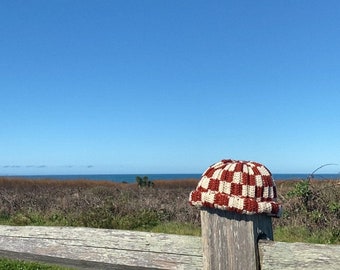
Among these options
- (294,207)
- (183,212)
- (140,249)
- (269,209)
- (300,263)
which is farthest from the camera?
(183,212)

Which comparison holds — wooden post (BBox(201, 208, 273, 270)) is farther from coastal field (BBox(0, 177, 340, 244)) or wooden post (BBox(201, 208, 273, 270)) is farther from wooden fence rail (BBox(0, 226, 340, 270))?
coastal field (BBox(0, 177, 340, 244))

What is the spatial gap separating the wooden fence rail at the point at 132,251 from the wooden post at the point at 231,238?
0.27 ft

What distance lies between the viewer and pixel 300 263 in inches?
78.7

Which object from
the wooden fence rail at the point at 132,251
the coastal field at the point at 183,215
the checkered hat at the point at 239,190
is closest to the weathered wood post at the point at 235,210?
the checkered hat at the point at 239,190

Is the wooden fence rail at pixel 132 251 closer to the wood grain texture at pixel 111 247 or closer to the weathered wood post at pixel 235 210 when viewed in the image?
the wood grain texture at pixel 111 247

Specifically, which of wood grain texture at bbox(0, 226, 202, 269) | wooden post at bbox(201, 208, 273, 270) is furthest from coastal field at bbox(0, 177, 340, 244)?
wooden post at bbox(201, 208, 273, 270)

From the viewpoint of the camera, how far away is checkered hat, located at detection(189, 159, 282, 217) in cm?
184

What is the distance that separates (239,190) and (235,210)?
0.09m

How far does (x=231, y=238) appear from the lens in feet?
6.29

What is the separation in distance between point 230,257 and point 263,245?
6.6 inches

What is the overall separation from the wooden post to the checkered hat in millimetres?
64

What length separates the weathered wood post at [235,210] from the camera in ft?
6.10

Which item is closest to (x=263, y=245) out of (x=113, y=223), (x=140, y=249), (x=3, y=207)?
(x=140, y=249)

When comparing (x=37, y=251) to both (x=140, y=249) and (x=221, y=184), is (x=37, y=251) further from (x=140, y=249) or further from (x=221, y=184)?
(x=221, y=184)
